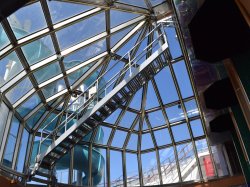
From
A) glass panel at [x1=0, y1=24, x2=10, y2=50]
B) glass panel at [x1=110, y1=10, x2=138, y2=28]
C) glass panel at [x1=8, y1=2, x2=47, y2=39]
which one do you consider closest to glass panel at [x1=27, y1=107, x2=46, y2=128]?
glass panel at [x1=0, y1=24, x2=10, y2=50]

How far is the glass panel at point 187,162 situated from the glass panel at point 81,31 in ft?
32.0

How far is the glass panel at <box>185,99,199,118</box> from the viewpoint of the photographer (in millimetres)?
16366

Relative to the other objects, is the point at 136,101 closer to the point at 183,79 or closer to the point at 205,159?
the point at 183,79

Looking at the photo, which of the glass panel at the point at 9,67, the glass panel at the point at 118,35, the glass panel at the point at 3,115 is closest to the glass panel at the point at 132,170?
the glass panel at the point at 118,35

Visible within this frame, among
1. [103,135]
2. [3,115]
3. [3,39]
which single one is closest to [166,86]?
[103,135]

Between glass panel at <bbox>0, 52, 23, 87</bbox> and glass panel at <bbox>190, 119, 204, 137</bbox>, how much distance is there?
36.5 feet

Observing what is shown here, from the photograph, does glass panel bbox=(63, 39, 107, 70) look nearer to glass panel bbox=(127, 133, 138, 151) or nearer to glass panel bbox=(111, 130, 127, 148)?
glass panel bbox=(111, 130, 127, 148)

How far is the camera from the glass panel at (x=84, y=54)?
12.2 meters

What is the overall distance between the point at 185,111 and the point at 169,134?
196 centimetres

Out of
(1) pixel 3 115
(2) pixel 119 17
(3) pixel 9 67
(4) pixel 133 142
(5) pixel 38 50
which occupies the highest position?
(2) pixel 119 17

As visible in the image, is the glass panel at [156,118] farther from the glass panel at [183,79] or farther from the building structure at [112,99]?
the glass panel at [183,79]

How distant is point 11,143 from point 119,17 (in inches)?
317

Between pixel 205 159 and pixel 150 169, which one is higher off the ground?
pixel 205 159

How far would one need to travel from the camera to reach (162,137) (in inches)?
685
